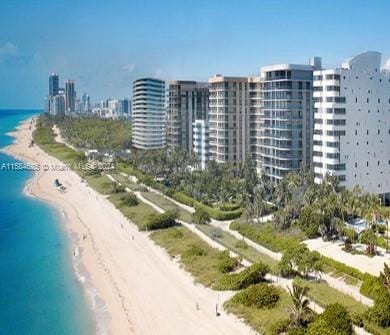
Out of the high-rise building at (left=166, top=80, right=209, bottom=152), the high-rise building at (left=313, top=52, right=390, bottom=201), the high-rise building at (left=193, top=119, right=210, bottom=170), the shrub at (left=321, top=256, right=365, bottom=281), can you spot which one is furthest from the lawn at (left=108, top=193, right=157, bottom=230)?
the high-rise building at (left=166, top=80, right=209, bottom=152)

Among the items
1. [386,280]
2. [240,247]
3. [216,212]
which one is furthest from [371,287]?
[216,212]

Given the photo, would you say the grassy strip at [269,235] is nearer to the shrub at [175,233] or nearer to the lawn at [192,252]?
the lawn at [192,252]

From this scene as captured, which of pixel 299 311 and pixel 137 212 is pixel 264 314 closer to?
pixel 299 311

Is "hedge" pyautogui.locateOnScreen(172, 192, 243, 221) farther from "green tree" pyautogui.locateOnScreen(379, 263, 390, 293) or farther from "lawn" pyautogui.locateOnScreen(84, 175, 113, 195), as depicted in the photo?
"green tree" pyautogui.locateOnScreen(379, 263, 390, 293)

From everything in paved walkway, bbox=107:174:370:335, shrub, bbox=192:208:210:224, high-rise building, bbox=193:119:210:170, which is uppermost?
high-rise building, bbox=193:119:210:170

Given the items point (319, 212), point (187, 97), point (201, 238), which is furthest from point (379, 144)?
point (187, 97)

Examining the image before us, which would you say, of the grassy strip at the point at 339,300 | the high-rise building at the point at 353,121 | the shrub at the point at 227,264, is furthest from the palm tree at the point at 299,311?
the high-rise building at the point at 353,121
